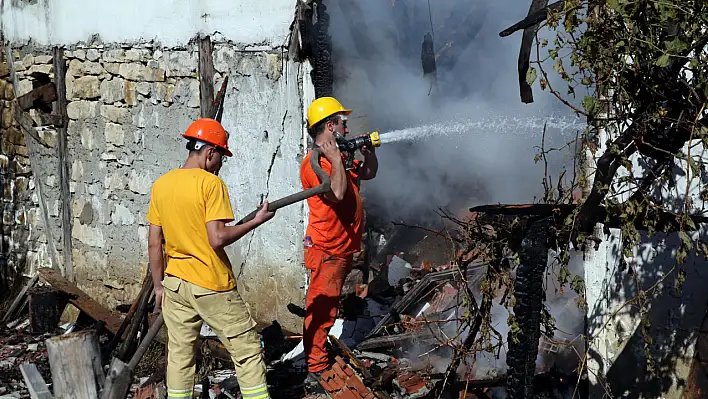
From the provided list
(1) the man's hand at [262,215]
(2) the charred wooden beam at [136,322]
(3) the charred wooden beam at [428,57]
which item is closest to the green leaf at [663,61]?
(1) the man's hand at [262,215]

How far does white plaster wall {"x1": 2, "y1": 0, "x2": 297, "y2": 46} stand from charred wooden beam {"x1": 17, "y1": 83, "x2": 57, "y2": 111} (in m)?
0.52

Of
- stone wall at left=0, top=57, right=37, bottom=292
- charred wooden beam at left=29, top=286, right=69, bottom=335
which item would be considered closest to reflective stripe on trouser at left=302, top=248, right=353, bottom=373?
charred wooden beam at left=29, top=286, right=69, bottom=335

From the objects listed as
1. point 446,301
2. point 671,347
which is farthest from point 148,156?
point 671,347

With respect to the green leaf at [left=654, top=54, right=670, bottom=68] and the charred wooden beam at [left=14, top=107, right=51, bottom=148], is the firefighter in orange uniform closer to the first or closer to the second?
the green leaf at [left=654, top=54, right=670, bottom=68]

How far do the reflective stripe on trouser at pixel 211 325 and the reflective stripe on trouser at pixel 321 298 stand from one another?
0.89 metres

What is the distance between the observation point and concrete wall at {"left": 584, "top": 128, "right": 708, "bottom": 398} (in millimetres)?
4281

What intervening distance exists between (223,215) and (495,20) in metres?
6.53

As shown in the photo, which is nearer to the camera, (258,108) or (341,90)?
(258,108)

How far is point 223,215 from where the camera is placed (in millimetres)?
→ 4348

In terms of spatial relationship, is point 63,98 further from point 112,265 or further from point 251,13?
point 251,13

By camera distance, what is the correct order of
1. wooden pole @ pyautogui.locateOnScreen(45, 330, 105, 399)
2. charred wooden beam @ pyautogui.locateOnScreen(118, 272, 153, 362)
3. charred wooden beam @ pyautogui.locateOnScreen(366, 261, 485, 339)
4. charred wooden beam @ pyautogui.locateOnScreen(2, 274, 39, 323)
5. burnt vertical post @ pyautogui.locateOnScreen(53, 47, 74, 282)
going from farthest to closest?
burnt vertical post @ pyautogui.locateOnScreen(53, 47, 74, 282)
charred wooden beam @ pyautogui.locateOnScreen(2, 274, 39, 323)
charred wooden beam @ pyautogui.locateOnScreen(366, 261, 485, 339)
charred wooden beam @ pyautogui.locateOnScreen(118, 272, 153, 362)
wooden pole @ pyautogui.locateOnScreen(45, 330, 105, 399)

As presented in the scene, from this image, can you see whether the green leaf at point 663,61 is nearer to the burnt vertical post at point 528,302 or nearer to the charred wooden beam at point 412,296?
the burnt vertical post at point 528,302

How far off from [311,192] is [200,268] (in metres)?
0.85

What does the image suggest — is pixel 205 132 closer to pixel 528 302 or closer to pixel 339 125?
pixel 339 125
